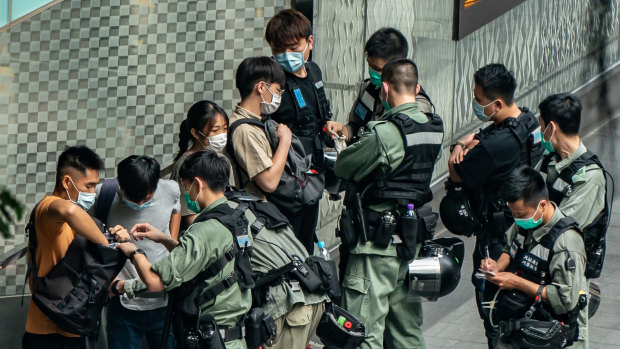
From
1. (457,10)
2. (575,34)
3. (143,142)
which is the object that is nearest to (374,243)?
(143,142)

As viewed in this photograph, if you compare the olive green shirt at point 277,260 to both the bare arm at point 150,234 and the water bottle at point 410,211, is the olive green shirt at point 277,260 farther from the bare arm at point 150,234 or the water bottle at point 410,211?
the water bottle at point 410,211

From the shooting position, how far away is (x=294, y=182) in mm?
5891

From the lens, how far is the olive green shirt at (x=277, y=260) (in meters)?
5.05

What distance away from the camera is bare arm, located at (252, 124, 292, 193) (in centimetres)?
557

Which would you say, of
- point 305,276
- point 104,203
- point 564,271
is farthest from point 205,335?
point 564,271

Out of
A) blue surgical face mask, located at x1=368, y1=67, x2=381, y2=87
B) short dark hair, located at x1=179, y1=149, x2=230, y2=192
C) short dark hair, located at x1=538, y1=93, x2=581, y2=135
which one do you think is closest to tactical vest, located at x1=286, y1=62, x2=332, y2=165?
blue surgical face mask, located at x1=368, y1=67, x2=381, y2=87

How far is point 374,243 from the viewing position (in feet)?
18.4

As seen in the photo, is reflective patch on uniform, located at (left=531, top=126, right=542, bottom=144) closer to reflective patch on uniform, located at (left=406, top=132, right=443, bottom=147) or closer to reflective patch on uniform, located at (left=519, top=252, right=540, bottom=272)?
reflective patch on uniform, located at (left=406, top=132, right=443, bottom=147)

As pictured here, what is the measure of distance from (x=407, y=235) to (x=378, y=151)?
0.50m

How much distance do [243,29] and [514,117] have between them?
2154 mm

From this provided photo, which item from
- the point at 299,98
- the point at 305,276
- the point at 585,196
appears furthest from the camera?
the point at 299,98

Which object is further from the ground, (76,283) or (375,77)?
(375,77)

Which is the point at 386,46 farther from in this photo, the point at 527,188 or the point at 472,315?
the point at 472,315

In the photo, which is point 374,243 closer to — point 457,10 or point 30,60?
point 30,60
